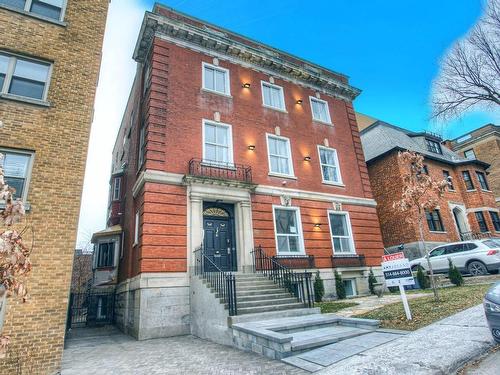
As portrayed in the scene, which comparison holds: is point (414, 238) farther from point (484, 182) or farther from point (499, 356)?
point (499, 356)

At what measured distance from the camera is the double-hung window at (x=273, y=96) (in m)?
17.3

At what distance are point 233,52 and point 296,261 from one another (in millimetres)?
12080

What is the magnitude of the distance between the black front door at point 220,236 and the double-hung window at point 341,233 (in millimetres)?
5857

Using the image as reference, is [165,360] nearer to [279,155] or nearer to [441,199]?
[279,155]

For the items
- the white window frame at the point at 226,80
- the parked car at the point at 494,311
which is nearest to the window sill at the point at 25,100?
the white window frame at the point at 226,80

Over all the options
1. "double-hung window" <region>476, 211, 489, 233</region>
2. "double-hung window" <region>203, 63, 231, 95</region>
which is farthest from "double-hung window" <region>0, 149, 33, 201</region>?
"double-hung window" <region>476, 211, 489, 233</region>

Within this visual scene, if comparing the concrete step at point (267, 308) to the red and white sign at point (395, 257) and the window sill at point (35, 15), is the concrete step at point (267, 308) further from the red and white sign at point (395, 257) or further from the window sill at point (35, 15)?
the window sill at point (35, 15)

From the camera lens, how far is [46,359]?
6516 mm

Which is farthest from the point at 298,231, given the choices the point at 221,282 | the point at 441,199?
the point at 441,199

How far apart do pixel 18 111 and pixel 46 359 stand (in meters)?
6.50

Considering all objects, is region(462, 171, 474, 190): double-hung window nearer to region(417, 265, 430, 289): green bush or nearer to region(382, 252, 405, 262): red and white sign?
region(417, 265, 430, 289): green bush

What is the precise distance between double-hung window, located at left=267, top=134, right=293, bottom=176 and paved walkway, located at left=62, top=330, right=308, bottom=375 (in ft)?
30.3

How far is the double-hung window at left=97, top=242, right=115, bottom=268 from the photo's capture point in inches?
684

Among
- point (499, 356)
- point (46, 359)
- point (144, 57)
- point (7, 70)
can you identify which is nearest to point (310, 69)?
point (144, 57)
